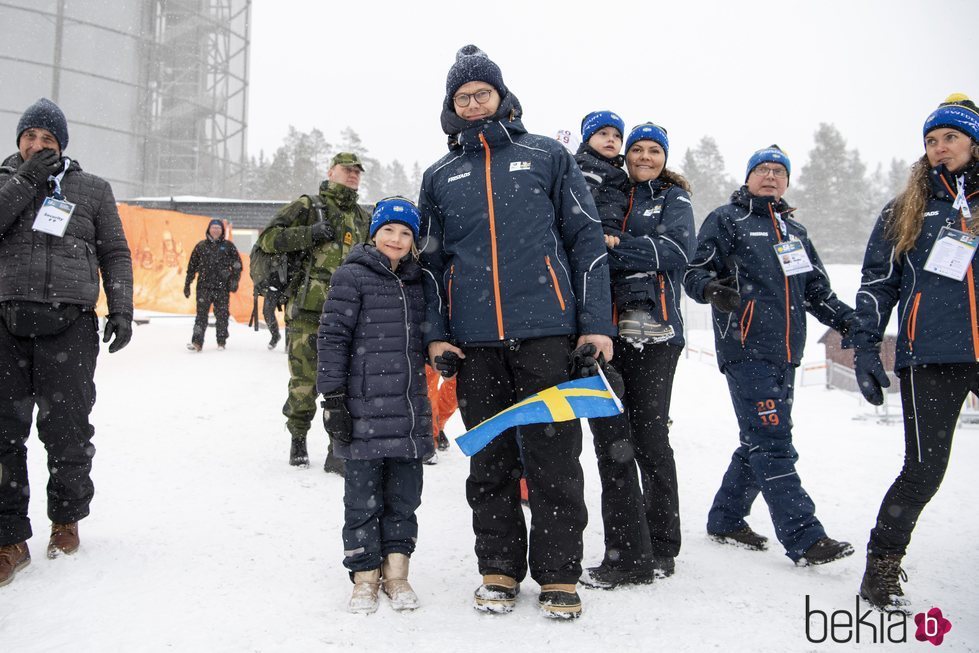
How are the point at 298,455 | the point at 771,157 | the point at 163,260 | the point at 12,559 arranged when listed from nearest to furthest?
1. the point at 12,559
2. the point at 771,157
3. the point at 298,455
4. the point at 163,260

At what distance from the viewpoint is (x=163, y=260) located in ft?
53.0

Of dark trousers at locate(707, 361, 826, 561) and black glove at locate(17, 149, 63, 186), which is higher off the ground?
black glove at locate(17, 149, 63, 186)

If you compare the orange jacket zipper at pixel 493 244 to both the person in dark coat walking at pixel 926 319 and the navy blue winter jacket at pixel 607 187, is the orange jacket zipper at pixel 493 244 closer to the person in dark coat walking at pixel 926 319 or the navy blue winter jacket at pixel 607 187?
the navy blue winter jacket at pixel 607 187

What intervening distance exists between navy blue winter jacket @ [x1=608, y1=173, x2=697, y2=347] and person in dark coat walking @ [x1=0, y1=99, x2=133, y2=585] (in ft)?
8.49

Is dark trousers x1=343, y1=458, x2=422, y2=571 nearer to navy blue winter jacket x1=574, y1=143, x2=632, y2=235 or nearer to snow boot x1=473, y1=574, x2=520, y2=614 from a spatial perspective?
snow boot x1=473, y1=574, x2=520, y2=614

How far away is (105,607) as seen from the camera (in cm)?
291

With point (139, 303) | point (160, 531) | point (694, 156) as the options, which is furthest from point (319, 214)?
point (694, 156)

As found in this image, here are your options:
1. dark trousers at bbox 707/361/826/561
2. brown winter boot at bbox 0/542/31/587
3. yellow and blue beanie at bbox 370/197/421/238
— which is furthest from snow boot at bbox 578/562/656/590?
brown winter boot at bbox 0/542/31/587

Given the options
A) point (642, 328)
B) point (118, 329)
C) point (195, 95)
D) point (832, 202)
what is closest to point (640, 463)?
point (642, 328)

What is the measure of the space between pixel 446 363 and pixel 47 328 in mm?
1976

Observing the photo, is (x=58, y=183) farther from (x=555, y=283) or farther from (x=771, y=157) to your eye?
(x=771, y=157)

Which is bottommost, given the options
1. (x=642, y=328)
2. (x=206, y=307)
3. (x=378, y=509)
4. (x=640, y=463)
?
(x=378, y=509)

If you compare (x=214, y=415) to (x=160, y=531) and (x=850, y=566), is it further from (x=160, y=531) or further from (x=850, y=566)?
(x=850, y=566)

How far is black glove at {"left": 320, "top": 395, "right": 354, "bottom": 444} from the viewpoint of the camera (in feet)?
10.1
